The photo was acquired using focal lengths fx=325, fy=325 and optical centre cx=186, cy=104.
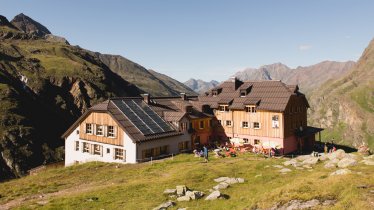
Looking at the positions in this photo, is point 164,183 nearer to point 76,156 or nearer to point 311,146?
point 76,156

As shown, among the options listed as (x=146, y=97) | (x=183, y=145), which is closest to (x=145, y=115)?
(x=146, y=97)

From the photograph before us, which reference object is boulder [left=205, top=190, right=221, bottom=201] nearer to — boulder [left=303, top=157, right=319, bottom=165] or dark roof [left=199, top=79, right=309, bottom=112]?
boulder [left=303, top=157, right=319, bottom=165]

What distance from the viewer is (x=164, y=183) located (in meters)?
34.1

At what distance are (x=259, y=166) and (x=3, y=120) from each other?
121091 mm

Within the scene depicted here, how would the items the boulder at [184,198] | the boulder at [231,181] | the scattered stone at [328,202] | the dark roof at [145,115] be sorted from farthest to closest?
the dark roof at [145,115] → the boulder at [231,181] → the boulder at [184,198] → the scattered stone at [328,202]

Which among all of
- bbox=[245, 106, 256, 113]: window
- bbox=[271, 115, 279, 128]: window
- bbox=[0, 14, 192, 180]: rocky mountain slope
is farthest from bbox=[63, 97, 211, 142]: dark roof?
bbox=[0, 14, 192, 180]: rocky mountain slope

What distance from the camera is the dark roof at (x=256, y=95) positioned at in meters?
57.2

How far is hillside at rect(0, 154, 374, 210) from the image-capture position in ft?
60.6

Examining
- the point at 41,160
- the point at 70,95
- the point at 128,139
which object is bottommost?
the point at 41,160

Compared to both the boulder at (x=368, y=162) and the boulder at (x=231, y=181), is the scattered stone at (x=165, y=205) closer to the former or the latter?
the boulder at (x=231, y=181)

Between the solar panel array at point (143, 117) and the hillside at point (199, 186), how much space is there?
6.40 meters

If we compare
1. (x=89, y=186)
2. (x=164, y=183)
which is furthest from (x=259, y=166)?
(x=89, y=186)

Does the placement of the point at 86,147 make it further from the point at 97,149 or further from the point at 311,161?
the point at 311,161

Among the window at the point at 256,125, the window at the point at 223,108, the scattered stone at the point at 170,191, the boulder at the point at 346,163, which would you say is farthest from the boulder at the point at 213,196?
the window at the point at 223,108
